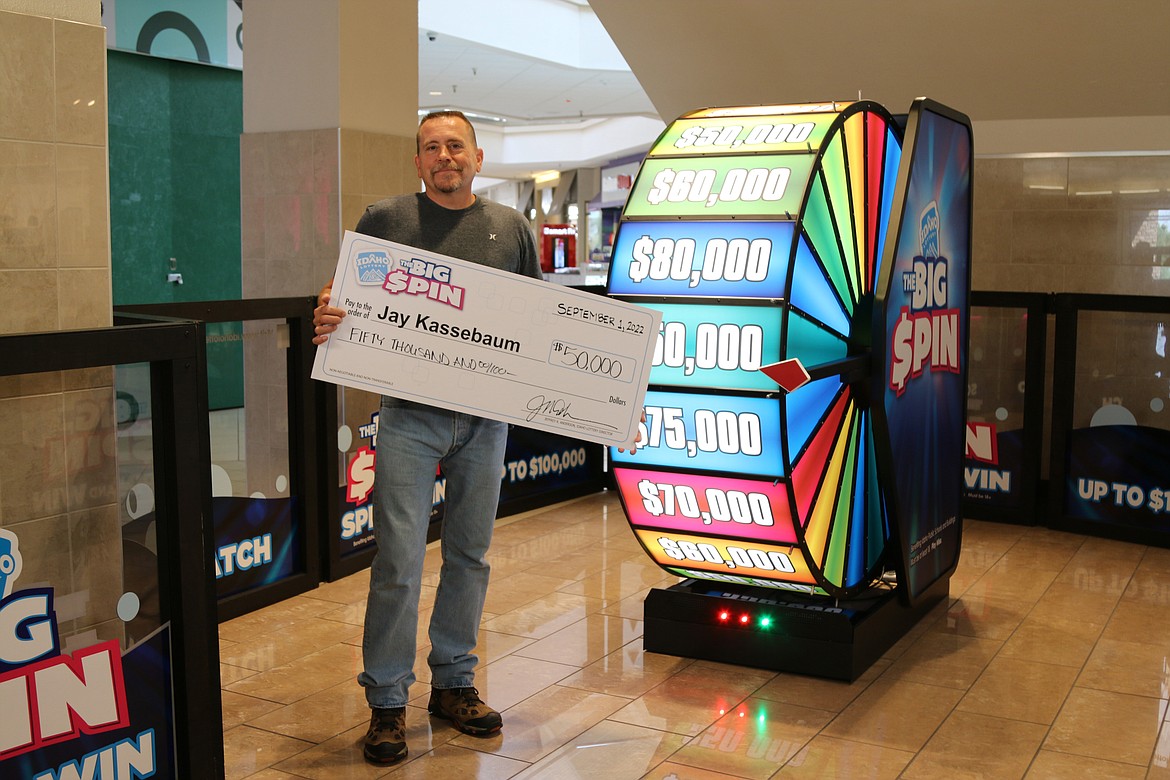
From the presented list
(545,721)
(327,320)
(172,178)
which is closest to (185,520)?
(327,320)

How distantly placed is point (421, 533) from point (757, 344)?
1182 millimetres

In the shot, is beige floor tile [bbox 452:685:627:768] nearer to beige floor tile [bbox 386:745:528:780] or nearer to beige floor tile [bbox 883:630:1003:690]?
beige floor tile [bbox 386:745:528:780]

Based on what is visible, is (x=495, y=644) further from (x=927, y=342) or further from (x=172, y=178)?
(x=172, y=178)

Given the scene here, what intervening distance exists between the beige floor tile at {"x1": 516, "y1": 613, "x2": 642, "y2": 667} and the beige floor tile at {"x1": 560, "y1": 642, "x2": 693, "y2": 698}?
5cm

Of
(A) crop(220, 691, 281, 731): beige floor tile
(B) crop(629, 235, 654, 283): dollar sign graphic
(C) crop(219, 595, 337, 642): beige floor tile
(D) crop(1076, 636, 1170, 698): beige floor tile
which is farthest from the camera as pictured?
(C) crop(219, 595, 337, 642): beige floor tile

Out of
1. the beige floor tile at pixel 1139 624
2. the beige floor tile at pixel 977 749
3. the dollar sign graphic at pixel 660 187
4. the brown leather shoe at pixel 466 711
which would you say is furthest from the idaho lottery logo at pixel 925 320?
the brown leather shoe at pixel 466 711

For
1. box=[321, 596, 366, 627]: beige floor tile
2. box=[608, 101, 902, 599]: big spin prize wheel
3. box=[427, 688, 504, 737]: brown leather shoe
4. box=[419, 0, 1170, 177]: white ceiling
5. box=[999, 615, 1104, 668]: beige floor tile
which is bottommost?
box=[999, 615, 1104, 668]: beige floor tile

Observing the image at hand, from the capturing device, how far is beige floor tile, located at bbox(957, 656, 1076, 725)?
368 centimetres

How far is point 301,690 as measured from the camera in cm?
379

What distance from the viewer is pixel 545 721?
11.6ft

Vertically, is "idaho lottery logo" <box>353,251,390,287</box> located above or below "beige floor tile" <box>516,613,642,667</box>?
above

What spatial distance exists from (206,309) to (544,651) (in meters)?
1.80

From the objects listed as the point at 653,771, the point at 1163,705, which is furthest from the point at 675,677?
the point at 1163,705

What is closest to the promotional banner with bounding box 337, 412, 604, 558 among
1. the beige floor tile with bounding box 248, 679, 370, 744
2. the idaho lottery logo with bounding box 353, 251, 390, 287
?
the beige floor tile with bounding box 248, 679, 370, 744
